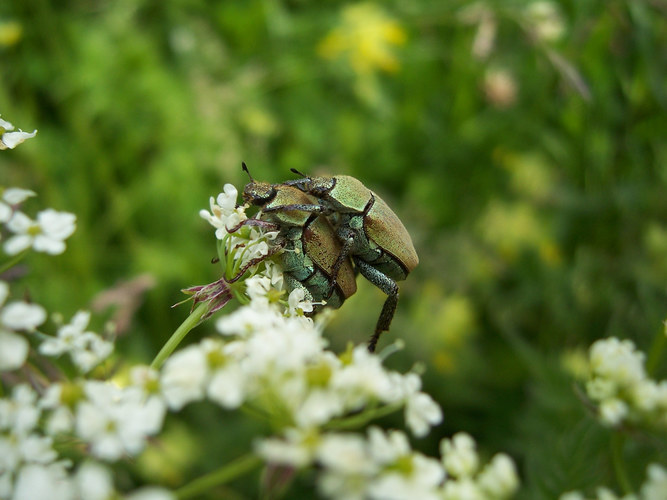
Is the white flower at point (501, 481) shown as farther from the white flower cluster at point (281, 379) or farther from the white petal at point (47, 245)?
the white petal at point (47, 245)

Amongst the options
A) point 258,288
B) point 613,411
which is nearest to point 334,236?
point 258,288

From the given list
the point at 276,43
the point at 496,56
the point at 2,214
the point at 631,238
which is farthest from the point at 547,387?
the point at 276,43

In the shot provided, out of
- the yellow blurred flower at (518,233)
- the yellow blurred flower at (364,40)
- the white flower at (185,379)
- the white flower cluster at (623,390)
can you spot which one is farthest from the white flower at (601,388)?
the yellow blurred flower at (364,40)

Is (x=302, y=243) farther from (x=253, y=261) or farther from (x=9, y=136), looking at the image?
(x=9, y=136)

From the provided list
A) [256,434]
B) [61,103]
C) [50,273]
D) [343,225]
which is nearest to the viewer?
[343,225]

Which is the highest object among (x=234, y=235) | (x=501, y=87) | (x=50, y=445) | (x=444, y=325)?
(x=501, y=87)

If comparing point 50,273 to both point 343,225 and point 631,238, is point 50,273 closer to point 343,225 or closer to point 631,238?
point 343,225
